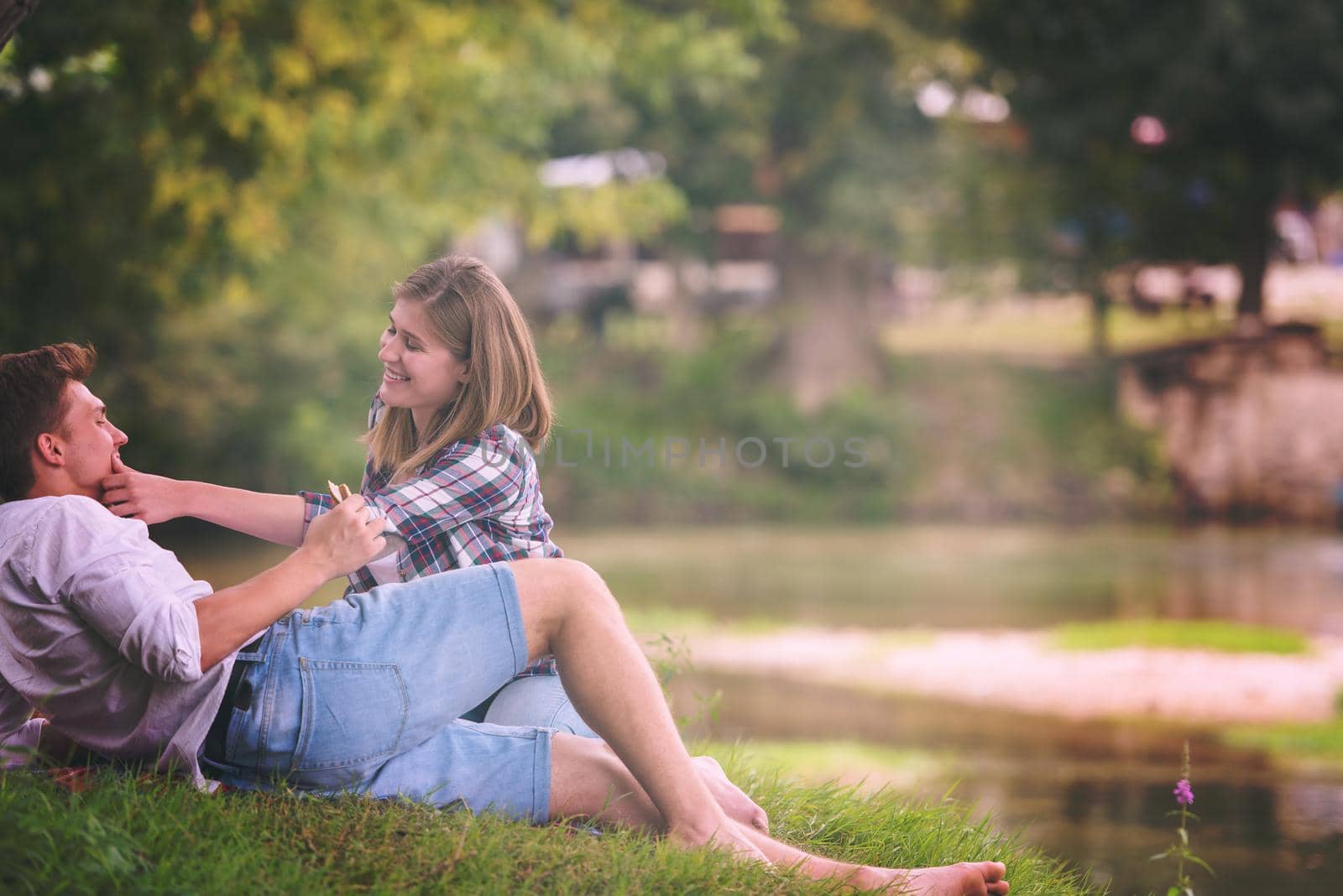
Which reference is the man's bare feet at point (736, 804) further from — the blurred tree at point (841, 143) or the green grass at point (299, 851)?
the blurred tree at point (841, 143)

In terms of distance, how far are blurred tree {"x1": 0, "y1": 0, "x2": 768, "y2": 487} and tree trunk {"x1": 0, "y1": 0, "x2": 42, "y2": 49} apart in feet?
17.6

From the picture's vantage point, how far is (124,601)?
8.40 feet

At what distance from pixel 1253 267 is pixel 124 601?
19175 millimetres

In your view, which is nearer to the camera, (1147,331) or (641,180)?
(641,180)

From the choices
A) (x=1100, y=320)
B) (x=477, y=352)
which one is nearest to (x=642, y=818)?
(x=477, y=352)

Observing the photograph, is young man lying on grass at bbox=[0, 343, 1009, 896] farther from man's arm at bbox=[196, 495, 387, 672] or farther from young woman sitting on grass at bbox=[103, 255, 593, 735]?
young woman sitting on grass at bbox=[103, 255, 593, 735]

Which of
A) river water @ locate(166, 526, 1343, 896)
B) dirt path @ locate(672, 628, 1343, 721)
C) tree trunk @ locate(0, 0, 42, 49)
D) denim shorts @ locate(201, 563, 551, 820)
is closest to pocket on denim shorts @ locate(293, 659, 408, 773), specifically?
denim shorts @ locate(201, 563, 551, 820)

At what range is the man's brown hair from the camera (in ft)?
9.08

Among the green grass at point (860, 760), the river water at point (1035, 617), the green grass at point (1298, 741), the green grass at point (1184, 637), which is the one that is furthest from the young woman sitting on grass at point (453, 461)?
the green grass at point (1184, 637)

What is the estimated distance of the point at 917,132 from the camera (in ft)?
68.9

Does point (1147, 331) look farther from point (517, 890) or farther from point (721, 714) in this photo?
point (517, 890)

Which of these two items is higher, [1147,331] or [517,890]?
[1147,331]

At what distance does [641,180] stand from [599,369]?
189 inches

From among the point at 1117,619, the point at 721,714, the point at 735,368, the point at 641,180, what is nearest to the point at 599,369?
the point at 735,368
